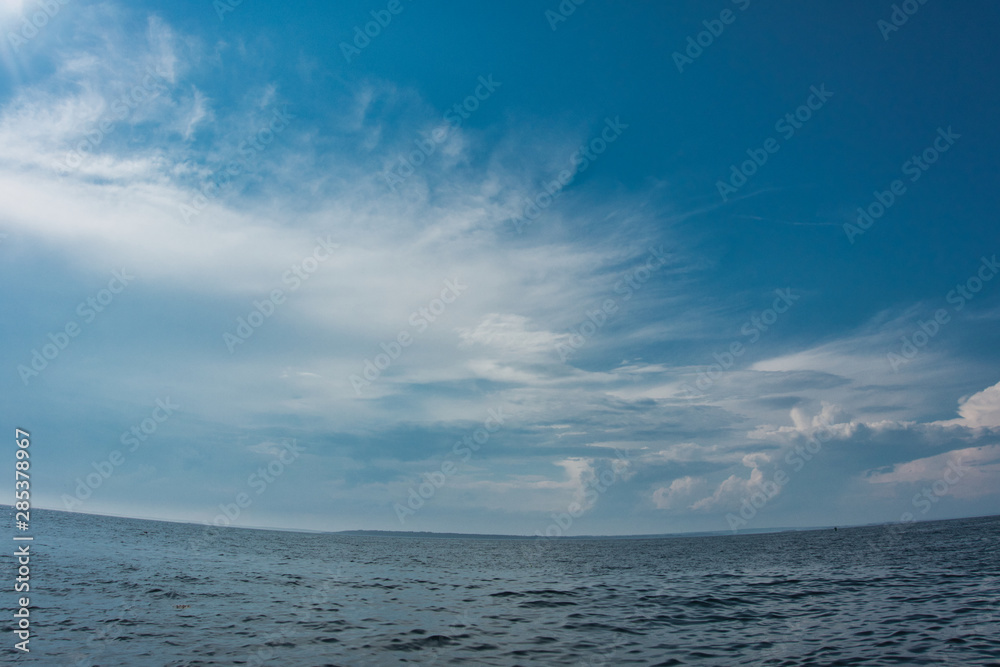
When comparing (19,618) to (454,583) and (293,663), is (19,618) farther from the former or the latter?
(454,583)

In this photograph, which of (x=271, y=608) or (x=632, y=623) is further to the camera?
(x=271, y=608)

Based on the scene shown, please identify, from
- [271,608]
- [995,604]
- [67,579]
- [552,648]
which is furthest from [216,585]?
[995,604]

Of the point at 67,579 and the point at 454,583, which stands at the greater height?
the point at 67,579

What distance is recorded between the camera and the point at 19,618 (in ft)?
81.6

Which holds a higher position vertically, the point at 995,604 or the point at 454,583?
the point at 995,604

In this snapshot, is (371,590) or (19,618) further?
(371,590)

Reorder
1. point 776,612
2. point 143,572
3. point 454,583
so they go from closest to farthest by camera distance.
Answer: point 776,612, point 143,572, point 454,583

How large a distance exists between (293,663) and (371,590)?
2473 cm

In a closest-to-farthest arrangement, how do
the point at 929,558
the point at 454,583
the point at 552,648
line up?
the point at 552,648, the point at 454,583, the point at 929,558

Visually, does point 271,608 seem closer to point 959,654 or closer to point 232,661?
point 232,661

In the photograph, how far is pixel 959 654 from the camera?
762 inches

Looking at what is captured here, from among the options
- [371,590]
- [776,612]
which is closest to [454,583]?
[371,590]

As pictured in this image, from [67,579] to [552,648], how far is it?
3882cm

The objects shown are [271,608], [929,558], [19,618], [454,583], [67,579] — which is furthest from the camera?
[929,558]
